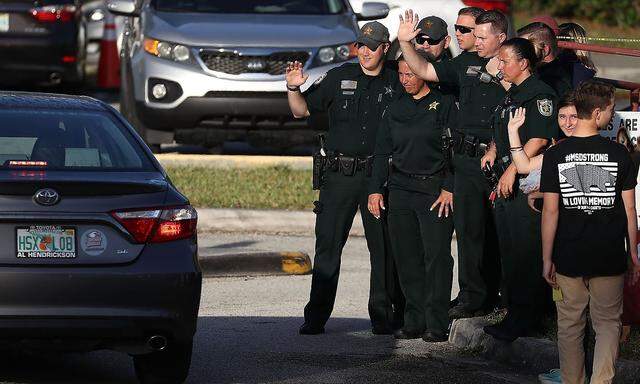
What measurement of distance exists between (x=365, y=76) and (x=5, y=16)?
10.3m

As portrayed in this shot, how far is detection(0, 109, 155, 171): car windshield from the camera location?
820cm

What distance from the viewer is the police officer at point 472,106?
954 cm

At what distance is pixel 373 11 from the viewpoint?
644 inches

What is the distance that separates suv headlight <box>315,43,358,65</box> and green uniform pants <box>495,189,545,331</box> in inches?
287

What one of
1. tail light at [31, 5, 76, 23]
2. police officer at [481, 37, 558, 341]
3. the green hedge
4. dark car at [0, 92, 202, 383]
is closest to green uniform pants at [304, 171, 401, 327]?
police officer at [481, 37, 558, 341]

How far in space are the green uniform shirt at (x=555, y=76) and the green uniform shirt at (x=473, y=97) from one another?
430mm

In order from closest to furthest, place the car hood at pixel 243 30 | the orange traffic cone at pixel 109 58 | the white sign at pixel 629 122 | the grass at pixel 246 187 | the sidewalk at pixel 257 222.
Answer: the white sign at pixel 629 122
the sidewalk at pixel 257 222
the grass at pixel 246 187
the car hood at pixel 243 30
the orange traffic cone at pixel 109 58

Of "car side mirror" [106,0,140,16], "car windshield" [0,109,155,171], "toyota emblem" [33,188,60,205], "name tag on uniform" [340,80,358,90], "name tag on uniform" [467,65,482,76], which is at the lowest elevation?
"car side mirror" [106,0,140,16]

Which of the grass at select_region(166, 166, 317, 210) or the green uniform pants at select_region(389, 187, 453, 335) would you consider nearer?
the green uniform pants at select_region(389, 187, 453, 335)

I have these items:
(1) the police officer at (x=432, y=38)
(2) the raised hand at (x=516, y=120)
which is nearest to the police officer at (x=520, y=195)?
(2) the raised hand at (x=516, y=120)

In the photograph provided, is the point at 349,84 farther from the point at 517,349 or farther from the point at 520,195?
the point at 517,349

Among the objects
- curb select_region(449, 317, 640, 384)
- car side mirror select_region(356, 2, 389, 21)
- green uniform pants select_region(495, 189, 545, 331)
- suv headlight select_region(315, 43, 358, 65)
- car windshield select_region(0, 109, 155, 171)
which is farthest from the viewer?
car side mirror select_region(356, 2, 389, 21)

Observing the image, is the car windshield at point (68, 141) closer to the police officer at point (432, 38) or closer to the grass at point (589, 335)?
the police officer at point (432, 38)

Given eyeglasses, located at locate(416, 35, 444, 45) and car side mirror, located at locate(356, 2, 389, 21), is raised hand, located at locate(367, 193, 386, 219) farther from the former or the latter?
car side mirror, located at locate(356, 2, 389, 21)
